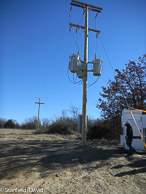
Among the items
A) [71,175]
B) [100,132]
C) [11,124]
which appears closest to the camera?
[71,175]

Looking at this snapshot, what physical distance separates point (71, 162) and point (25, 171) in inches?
67.9

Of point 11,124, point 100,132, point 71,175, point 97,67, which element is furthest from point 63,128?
point 11,124

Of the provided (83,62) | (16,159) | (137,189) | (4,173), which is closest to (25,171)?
(4,173)

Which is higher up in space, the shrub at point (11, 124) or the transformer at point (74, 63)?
the transformer at point (74, 63)

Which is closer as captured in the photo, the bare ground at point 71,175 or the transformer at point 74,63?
the bare ground at point 71,175

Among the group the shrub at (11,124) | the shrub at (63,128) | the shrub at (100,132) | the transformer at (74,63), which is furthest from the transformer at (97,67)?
the shrub at (11,124)

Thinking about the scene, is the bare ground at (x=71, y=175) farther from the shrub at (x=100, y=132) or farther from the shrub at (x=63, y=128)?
the shrub at (x=63, y=128)

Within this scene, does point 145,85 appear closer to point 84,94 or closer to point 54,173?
point 84,94

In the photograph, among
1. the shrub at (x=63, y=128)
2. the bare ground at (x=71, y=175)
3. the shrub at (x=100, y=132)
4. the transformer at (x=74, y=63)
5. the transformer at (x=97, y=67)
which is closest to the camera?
the bare ground at (x=71, y=175)

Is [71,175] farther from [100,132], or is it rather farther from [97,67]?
[100,132]

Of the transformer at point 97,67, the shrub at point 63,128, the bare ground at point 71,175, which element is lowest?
the bare ground at point 71,175

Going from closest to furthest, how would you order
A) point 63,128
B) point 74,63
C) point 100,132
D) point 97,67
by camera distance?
point 74,63 < point 97,67 < point 100,132 < point 63,128

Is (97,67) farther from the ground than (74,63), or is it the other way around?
(74,63)

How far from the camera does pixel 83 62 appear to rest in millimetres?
9898
